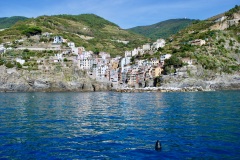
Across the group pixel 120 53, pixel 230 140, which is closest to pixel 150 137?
pixel 230 140

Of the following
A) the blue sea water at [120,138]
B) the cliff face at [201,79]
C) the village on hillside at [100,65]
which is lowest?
the blue sea water at [120,138]

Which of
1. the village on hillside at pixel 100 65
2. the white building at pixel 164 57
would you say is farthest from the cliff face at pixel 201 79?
the white building at pixel 164 57

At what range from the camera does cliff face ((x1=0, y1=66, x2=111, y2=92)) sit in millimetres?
93875

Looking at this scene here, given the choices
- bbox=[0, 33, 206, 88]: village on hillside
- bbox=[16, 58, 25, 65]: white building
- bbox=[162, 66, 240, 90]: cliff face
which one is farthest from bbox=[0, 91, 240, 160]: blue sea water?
bbox=[16, 58, 25, 65]: white building

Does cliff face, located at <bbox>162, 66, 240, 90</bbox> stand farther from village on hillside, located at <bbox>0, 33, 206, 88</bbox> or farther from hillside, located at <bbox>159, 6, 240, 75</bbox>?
village on hillside, located at <bbox>0, 33, 206, 88</bbox>

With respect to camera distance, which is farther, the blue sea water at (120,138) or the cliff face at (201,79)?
the cliff face at (201,79)

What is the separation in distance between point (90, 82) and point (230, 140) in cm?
8700

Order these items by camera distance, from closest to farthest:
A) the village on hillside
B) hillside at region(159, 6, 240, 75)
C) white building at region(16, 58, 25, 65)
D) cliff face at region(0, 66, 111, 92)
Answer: cliff face at region(0, 66, 111, 92) → white building at region(16, 58, 25, 65) → hillside at region(159, 6, 240, 75) → the village on hillside

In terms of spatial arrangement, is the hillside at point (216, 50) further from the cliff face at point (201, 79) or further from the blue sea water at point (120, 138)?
the blue sea water at point (120, 138)

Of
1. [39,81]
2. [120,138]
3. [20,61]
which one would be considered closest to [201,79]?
[39,81]

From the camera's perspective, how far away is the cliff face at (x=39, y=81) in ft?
308

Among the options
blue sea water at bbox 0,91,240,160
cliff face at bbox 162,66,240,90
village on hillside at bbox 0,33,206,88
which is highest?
village on hillside at bbox 0,33,206,88

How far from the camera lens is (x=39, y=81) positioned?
9556 centimetres

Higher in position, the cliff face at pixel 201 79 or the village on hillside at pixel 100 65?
the village on hillside at pixel 100 65
